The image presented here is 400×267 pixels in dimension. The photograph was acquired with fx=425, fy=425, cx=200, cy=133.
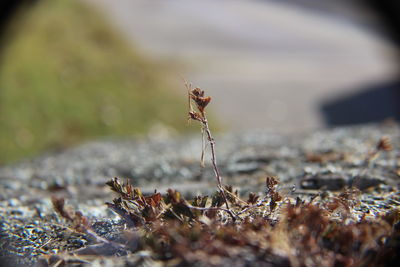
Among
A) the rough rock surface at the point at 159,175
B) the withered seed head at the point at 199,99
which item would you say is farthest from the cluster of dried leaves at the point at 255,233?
the withered seed head at the point at 199,99

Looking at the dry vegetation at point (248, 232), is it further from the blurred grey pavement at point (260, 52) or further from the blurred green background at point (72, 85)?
the blurred grey pavement at point (260, 52)

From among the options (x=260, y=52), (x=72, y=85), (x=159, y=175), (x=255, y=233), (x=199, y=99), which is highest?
(x=260, y=52)

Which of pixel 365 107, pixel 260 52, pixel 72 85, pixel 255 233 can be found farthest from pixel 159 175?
pixel 260 52

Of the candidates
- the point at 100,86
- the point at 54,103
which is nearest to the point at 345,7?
the point at 100,86

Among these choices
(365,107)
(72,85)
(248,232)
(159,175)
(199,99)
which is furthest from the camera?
(365,107)

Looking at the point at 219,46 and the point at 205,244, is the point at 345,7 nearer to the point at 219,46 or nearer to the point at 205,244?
the point at 219,46

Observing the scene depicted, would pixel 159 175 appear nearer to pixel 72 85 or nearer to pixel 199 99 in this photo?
pixel 199 99
